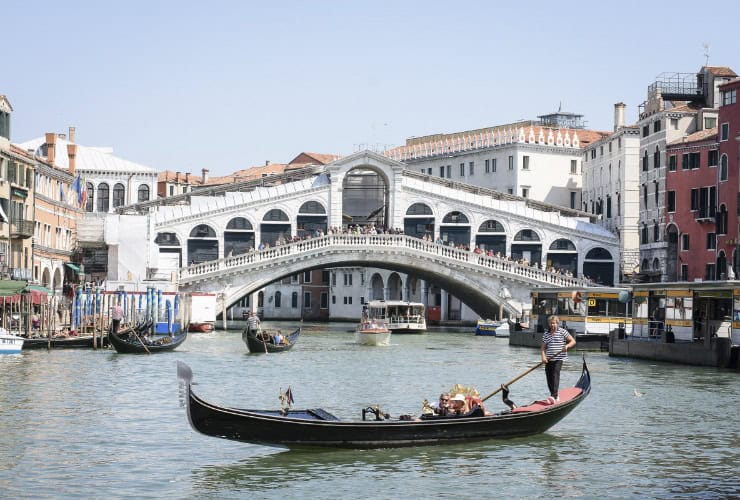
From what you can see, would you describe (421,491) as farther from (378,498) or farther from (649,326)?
(649,326)

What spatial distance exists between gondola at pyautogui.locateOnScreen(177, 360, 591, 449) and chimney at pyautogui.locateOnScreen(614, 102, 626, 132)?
3684cm

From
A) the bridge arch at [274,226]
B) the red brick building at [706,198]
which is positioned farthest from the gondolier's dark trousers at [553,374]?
the bridge arch at [274,226]

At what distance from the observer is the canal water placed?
12.0 metres

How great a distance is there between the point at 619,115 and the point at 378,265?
13012mm

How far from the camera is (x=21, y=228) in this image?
3456 cm

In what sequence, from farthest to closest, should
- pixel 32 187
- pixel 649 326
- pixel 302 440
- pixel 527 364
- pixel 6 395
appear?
1. pixel 32 187
2. pixel 649 326
3. pixel 527 364
4. pixel 6 395
5. pixel 302 440

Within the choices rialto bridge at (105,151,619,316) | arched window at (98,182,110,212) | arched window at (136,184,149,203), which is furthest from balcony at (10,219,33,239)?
arched window at (136,184,149,203)

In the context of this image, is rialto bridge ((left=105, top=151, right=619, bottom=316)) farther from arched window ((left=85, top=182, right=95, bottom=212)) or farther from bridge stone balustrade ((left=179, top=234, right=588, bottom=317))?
arched window ((left=85, top=182, right=95, bottom=212))

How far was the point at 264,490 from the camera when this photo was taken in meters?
11.8

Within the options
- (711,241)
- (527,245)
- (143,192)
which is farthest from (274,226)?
(711,241)

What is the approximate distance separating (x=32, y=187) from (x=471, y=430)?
25.6 metres

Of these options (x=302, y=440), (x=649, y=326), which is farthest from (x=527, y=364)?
(x=302, y=440)

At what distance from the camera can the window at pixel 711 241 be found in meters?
38.5

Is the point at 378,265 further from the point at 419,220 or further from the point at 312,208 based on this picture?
the point at 312,208
